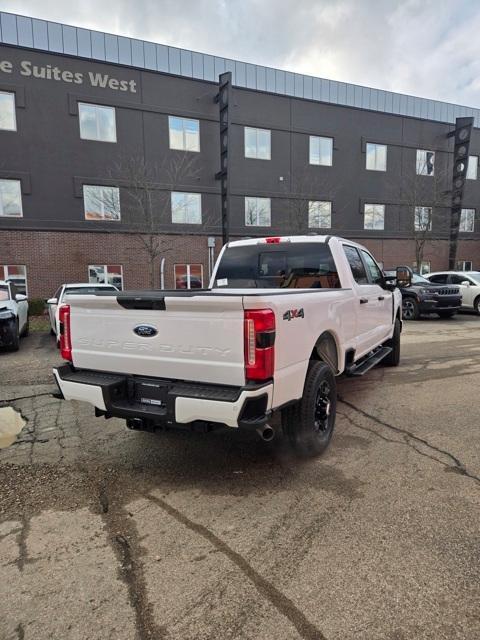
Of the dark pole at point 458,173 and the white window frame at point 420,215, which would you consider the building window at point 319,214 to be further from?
the dark pole at point 458,173

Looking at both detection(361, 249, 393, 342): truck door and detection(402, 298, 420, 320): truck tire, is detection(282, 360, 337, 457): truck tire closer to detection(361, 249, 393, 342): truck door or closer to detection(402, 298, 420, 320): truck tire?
detection(361, 249, 393, 342): truck door

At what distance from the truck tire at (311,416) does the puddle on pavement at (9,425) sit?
117 inches

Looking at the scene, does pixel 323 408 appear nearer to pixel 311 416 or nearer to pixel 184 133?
pixel 311 416

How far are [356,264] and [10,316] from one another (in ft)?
24.7

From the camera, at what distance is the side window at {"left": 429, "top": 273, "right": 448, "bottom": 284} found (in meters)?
16.8

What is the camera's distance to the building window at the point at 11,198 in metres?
18.6

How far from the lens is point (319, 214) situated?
25016 millimetres

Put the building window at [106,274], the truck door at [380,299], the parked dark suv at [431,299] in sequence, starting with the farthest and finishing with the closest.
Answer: the building window at [106,274], the parked dark suv at [431,299], the truck door at [380,299]

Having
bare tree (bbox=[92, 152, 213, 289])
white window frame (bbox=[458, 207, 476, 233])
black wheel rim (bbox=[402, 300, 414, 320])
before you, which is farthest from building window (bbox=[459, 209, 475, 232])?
bare tree (bbox=[92, 152, 213, 289])

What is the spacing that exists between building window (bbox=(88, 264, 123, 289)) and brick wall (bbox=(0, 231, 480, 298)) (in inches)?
6.6

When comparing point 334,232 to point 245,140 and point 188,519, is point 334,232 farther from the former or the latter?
point 188,519

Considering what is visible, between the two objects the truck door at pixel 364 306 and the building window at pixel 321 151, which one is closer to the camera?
the truck door at pixel 364 306

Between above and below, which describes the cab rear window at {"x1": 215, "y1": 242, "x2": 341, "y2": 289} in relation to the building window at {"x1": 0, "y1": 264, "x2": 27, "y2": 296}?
above

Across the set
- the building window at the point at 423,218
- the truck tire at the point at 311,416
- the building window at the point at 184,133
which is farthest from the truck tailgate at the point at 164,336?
the building window at the point at 423,218
